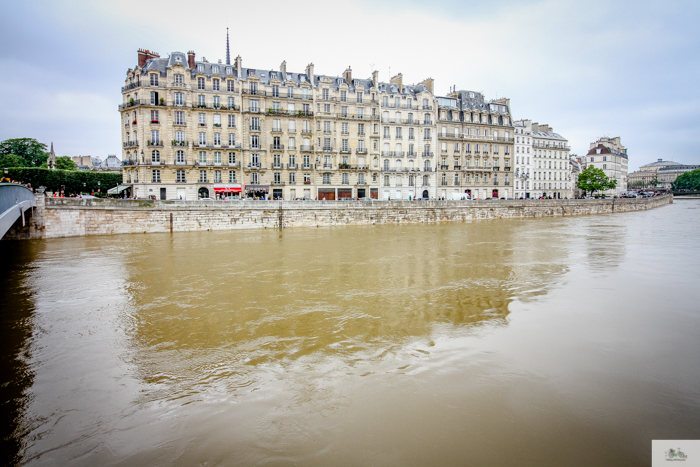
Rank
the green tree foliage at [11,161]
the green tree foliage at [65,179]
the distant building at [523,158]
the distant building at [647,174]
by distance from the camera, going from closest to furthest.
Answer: the green tree foliage at [65,179] → the green tree foliage at [11,161] → the distant building at [523,158] → the distant building at [647,174]

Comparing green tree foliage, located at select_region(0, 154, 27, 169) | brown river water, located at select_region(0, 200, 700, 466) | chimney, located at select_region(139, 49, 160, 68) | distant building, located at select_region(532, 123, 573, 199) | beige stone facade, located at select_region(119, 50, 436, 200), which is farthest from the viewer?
distant building, located at select_region(532, 123, 573, 199)

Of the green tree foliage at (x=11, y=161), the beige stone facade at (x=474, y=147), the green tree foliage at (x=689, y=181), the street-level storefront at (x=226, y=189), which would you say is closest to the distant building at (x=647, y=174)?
the green tree foliage at (x=689, y=181)

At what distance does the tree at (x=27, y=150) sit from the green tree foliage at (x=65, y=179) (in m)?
18.2

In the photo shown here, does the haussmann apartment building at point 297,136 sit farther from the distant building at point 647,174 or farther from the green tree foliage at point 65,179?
the distant building at point 647,174

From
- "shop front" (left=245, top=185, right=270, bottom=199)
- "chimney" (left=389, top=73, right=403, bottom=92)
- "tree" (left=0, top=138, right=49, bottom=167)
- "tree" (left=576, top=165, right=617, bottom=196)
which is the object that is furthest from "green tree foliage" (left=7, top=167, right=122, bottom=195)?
"tree" (left=576, top=165, right=617, bottom=196)

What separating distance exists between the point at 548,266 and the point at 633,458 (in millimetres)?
12183

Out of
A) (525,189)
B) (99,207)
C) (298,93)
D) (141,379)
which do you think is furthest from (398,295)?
(525,189)

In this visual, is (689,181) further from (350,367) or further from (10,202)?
(10,202)

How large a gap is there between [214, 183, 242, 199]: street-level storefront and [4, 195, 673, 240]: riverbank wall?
9886 millimetres

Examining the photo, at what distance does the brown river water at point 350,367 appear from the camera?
4586mm

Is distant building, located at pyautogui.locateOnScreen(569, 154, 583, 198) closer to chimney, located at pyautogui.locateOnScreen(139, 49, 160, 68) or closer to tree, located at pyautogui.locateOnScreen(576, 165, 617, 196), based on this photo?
tree, located at pyautogui.locateOnScreen(576, 165, 617, 196)

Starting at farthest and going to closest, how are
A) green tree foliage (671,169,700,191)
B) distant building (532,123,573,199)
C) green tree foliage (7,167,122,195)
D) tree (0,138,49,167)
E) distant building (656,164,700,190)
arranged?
distant building (656,164,700,190) < green tree foliage (671,169,700,191) < distant building (532,123,573,199) < tree (0,138,49,167) < green tree foliage (7,167,122,195)

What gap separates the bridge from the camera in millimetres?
13108

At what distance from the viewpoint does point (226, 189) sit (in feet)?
134
